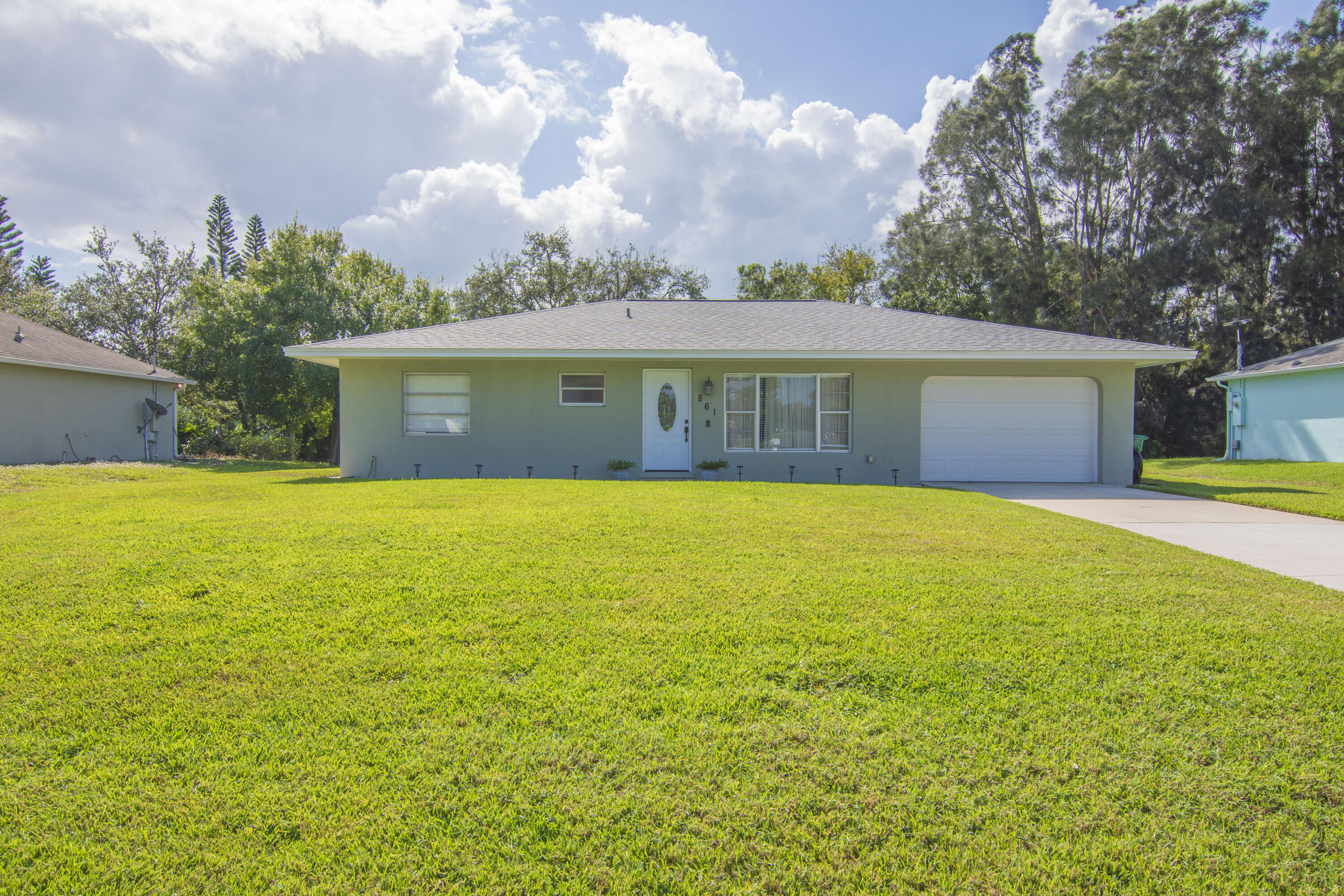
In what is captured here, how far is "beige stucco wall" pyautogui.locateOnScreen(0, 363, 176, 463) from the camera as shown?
14.1 m

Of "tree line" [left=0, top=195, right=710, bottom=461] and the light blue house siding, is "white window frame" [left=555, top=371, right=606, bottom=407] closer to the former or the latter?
"tree line" [left=0, top=195, right=710, bottom=461]

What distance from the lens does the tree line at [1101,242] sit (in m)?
21.1

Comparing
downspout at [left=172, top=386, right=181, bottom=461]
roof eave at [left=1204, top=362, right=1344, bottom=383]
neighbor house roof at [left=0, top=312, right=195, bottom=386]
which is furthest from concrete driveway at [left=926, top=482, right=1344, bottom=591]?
downspout at [left=172, top=386, right=181, bottom=461]

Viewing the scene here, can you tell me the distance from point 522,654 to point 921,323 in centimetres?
1226

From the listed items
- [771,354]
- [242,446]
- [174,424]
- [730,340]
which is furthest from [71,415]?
[771,354]

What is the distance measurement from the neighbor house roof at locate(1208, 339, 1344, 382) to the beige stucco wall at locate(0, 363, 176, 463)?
30937 mm

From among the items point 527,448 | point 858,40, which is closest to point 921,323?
point 858,40

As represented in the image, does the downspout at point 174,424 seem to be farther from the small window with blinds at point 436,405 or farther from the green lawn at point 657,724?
the green lawn at point 657,724

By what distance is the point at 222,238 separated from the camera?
117ft

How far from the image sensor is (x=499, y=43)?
11117mm

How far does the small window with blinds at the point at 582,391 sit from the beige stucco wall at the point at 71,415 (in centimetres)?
1262

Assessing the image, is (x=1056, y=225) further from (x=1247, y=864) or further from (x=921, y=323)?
(x=1247, y=864)

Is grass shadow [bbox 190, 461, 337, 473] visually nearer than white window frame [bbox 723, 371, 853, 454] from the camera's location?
No

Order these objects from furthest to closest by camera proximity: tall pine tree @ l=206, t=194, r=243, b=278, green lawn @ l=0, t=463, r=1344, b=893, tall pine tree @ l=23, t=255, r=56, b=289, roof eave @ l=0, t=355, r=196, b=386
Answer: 1. tall pine tree @ l=23, t=255, r=56, b=289
2. tall pine tree @ l=206, t=194, r=243, b=278
3. roof eave @ l=0, t=355, r=196, b=386
4. green lawn @ l=0, t=463, r=1344, b=893
